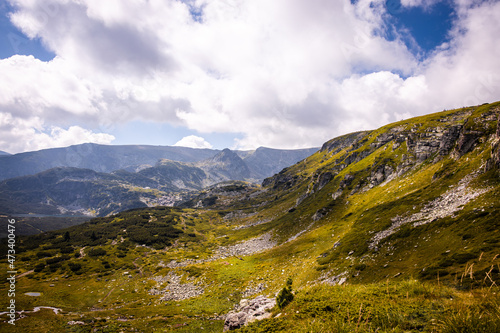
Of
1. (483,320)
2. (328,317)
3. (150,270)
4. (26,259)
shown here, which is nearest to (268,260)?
(150,270)

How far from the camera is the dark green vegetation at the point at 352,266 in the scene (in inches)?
453

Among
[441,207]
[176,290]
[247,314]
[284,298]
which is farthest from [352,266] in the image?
[176,290]

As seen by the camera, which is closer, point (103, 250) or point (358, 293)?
point (358, 293)

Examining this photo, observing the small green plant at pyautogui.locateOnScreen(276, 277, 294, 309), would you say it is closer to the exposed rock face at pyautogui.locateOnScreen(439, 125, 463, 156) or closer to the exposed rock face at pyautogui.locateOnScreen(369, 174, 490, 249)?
the exposed rock face at pyautogui.locateOnScreen(369, 174, 490, 249)

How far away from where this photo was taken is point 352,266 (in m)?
35.9

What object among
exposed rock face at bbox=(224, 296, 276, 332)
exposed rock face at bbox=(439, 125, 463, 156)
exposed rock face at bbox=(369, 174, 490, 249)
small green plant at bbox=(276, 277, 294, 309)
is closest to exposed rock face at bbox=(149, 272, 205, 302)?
exposed rock face at bbox=(224, 296, 276, 332)

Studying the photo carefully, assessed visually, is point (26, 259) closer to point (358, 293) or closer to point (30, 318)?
point (30, 318)

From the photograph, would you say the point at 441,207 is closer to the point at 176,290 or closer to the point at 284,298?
the point at 284,298

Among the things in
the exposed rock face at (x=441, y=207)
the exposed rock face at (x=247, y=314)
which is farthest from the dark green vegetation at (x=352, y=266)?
the exposed rock face at (x=247, y=314)

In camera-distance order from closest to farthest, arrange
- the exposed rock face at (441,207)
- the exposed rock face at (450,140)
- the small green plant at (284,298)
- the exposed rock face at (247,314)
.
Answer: the small green plant at (284,298), the exposed rock face at (247,314), the exposed rock face at (441,207), the exposed rock face at (450,140)

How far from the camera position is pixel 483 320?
6426 millimetres

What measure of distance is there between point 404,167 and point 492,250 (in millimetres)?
67169

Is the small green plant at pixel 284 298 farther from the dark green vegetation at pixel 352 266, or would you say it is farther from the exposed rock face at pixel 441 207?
the exposed rock face at pixel 441 207

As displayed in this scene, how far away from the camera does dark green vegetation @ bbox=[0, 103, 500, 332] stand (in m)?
11.5
